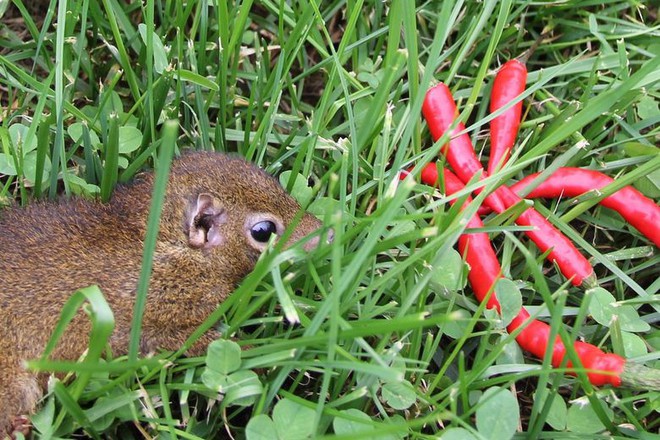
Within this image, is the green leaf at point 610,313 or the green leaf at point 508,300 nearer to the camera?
the green leaf at point 508,300

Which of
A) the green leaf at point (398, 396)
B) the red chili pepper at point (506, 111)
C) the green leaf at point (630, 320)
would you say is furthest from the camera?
the red chili pepper at point (506, 111)

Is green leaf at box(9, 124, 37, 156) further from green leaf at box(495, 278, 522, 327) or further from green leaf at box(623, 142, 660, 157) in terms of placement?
green leaf at box(623, 142, 660, 157)

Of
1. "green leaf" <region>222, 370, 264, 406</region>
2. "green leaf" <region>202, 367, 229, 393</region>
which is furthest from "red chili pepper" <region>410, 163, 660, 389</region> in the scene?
"green leaf" <region>202, 367, 229, 393</region>

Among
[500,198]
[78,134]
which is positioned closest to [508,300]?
[500,198]

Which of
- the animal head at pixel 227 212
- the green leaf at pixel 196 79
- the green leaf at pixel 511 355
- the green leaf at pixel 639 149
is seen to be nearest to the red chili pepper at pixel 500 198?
the green leaf at pixel 511 355

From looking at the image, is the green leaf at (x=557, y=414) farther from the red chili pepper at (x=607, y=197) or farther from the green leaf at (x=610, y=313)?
the red chili pepper at (x=607, y=197)

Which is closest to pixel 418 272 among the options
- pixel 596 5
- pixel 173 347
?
pixel 173 347
